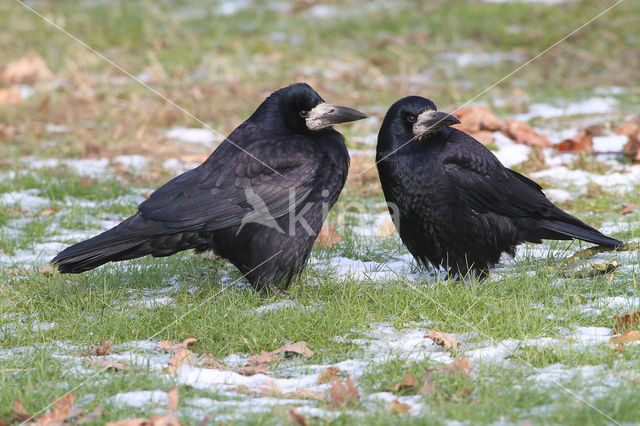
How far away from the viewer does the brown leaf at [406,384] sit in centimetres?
305

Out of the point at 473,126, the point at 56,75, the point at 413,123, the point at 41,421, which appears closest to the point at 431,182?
the point at 413,123

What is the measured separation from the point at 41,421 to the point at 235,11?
12095 mm

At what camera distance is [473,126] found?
7.69 metres

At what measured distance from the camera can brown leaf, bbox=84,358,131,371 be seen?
330 cm

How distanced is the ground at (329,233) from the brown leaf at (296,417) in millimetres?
17

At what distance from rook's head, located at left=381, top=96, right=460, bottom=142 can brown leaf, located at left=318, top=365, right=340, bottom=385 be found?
1871 millimetres

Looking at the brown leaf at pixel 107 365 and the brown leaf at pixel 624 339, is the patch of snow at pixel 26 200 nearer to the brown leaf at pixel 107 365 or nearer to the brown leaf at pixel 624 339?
the brown leaf at pixel 107 365

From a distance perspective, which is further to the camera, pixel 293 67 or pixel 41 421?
pixel 293 67

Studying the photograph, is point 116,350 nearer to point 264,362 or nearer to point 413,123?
point 264,362

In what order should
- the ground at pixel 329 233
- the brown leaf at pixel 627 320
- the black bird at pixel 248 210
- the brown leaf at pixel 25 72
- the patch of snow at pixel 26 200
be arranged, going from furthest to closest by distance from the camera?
the brown leaf at pixel 25 72 < the patch of snow at pixel 26 200 < the black bird at pixel 248 210 < the brown leaf at pixel 627 320 < the ground at pixel 329 233

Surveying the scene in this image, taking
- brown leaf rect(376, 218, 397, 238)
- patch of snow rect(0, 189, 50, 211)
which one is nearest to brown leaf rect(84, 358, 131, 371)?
brown leaf rect(376, 218, 397, 238)

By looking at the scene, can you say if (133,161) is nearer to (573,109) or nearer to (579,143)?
(579,143)

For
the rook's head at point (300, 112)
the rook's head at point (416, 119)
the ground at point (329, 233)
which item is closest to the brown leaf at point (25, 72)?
the ground at point (329, 233)

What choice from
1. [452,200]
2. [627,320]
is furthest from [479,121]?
[627,320]
